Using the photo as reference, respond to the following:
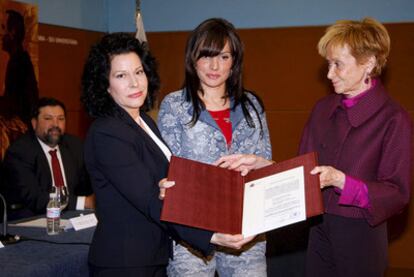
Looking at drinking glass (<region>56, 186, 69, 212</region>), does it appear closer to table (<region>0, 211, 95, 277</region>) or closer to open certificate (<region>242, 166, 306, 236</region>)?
table (<region>0, 211, 95, 277</region>)

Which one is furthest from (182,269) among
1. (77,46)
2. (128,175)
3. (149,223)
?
(77,46)

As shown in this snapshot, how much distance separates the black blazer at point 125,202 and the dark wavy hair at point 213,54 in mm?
611

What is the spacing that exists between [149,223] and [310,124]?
0.96m

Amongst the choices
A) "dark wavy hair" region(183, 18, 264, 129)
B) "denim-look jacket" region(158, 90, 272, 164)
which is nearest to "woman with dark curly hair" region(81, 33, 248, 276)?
"denim-look jacket" region(158, 90, 272, 164)

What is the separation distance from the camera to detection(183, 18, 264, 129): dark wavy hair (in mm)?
2553

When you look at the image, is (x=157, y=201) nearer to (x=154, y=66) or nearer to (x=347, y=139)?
(x=154, y=66)

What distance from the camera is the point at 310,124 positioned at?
2.55m

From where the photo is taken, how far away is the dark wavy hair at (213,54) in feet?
8.38

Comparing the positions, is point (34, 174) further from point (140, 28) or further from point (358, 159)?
point (358, 159)

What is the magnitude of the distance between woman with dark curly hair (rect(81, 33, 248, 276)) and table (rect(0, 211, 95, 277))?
0.55 meters

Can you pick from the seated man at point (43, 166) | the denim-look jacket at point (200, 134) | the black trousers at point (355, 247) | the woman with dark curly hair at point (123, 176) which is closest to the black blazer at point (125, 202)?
the woman with dark curly hair at point (123, 176)

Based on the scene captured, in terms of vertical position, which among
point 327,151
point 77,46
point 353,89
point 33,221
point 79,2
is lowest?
point 33,221

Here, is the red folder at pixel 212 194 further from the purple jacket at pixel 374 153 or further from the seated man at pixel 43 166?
the seated man at pixel 43 166

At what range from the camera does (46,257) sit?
2.55 meters
